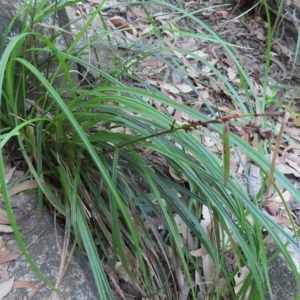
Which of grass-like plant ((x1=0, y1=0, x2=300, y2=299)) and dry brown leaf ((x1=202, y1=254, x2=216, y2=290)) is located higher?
Result: grass-like plant ((x1=0, y1=0, x2=300, y2=299))

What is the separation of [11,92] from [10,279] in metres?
0.47

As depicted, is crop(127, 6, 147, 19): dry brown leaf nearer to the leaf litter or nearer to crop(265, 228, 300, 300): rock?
the leaf litter

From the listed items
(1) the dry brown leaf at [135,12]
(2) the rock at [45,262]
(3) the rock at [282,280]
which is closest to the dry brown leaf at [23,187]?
(2) the rock at [45,262]

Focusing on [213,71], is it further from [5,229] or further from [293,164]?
[5,229]

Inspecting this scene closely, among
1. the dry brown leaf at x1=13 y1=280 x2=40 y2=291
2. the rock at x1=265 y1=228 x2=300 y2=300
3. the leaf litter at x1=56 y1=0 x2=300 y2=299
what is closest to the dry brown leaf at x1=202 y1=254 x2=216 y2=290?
the leaf litter at x1=56 y1=0 x2=300 y2=299

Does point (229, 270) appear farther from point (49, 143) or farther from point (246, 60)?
point (246, 60)

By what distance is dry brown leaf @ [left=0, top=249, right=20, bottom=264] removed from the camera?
1.07m

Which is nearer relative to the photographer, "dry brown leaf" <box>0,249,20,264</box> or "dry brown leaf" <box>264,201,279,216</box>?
Result: "dry brown leaf" <box>0,249,20,264</box>

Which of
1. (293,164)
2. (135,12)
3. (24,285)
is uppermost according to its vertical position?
(135,12)

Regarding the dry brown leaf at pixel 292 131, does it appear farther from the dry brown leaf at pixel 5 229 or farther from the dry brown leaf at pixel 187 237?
the dry brown leaf at pixel 5 229

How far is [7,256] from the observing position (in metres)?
1.08

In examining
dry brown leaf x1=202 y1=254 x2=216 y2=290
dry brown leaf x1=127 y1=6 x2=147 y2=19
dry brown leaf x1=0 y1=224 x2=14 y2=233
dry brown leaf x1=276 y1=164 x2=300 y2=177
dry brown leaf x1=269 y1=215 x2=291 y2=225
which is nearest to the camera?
dry brown leaf x1=0 y1=224 x2=14 y2=233

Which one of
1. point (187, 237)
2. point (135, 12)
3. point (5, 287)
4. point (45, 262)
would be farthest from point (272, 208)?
point (135, 12)

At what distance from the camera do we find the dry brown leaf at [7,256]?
42.1 inches
